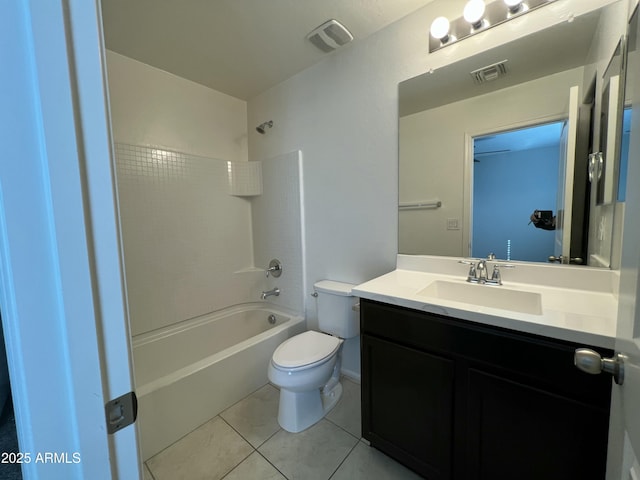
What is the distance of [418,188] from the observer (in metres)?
1.62

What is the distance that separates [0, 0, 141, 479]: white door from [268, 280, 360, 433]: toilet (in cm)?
114

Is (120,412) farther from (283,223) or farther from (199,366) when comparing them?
(283,223)

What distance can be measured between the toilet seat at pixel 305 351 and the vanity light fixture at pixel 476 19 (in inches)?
71.9

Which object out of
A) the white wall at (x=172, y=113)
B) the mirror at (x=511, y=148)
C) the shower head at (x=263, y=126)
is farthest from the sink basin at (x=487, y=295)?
the white wall at (x=172, y=113)

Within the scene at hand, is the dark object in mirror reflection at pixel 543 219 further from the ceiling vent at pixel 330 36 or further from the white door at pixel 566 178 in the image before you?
the ceiling vent at pixel 330 36

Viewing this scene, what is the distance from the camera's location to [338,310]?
6.02ft

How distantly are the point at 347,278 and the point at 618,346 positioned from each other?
1.44 meters

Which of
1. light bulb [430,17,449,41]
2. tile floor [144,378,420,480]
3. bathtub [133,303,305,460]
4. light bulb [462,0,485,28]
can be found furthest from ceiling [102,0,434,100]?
tile floor [144,378,420,480]

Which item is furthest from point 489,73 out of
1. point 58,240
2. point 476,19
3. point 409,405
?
point 58,240

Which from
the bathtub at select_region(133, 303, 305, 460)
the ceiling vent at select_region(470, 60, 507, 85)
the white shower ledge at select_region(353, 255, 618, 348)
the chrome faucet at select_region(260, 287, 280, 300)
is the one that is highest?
the ceiling vent at select_region(470, 60, 507, 85)

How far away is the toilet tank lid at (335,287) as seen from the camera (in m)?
1.81

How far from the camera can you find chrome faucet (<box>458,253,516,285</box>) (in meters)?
1.33

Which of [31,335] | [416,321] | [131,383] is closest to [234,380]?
[416,321]

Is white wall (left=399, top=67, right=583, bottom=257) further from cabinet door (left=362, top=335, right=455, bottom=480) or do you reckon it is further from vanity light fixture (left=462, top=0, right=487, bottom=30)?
cabinet door (left=362, top=335, right=455, bottom=480)
